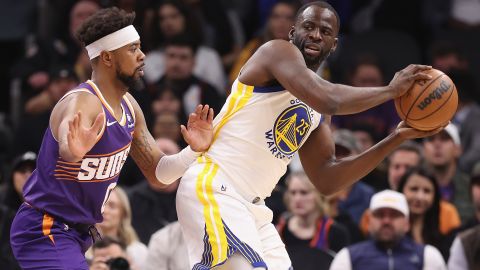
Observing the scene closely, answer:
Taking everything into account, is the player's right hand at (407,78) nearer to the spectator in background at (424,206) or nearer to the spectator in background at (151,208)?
the spectator in background at (424,206)

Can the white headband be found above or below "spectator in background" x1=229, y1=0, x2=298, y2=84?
above

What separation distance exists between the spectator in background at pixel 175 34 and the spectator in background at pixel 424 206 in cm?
282

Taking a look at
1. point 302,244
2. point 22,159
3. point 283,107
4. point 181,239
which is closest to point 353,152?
point 302,244

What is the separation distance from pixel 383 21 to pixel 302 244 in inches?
183

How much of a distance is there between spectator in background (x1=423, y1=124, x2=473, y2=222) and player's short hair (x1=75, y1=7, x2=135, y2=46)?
457 centimetres

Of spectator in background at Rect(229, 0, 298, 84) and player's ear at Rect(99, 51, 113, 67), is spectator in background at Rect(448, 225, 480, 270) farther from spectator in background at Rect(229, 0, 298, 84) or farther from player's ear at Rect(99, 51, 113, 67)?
player's ear at Rect(99, 51, 113, 67)

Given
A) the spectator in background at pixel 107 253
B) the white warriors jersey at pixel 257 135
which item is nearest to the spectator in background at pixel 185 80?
the spectator in background at pixel 107 253

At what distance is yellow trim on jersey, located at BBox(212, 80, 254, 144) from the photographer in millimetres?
6454

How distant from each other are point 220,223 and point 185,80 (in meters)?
5.46

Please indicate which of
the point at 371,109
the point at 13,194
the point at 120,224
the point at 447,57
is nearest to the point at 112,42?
the point at 120,224

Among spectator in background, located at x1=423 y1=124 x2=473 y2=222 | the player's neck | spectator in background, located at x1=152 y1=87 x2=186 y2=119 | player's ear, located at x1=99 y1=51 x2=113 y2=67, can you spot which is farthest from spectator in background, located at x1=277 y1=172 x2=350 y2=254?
player's ear, located at x1=99 y1=51 x2=113 y2=67

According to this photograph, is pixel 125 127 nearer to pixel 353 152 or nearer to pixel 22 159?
pixel 22 159

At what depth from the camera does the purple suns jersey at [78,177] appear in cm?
621

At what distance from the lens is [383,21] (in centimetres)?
1305
